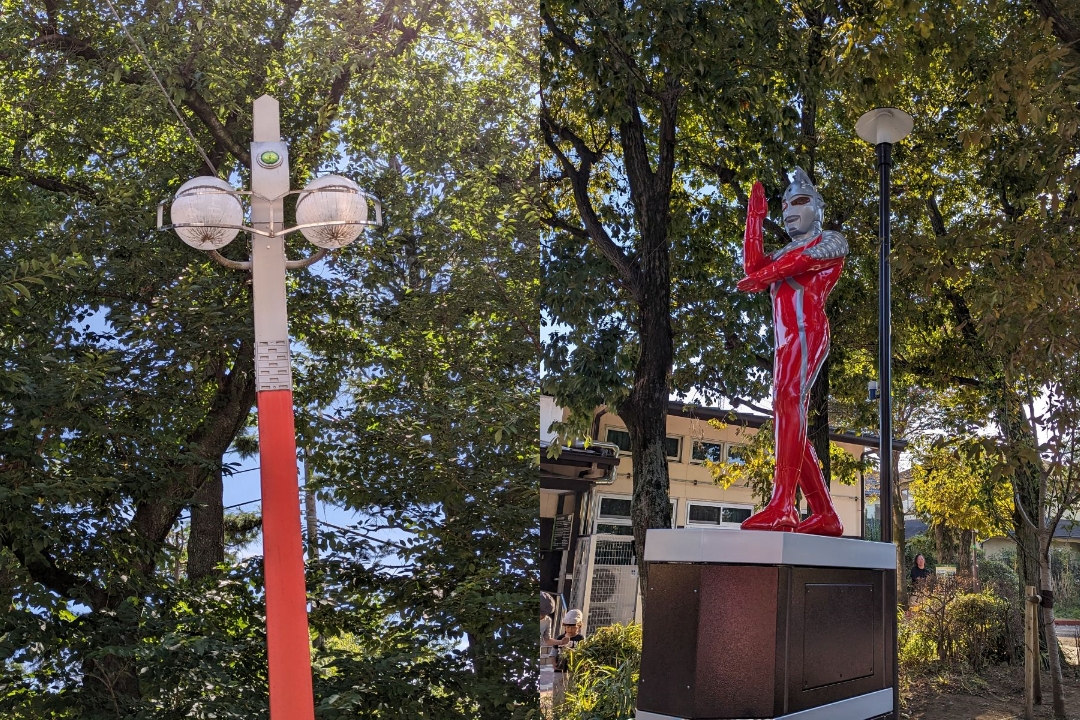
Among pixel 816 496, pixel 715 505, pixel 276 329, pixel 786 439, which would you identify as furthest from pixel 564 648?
pixel 276 329

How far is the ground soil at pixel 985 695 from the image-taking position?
268 inches

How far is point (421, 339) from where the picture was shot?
6953mm

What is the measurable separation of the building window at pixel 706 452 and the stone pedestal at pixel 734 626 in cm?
384

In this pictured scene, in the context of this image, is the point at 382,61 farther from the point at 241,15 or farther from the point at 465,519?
the point at 465,519

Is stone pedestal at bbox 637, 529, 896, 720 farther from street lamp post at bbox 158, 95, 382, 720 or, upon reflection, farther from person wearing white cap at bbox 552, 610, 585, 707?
person wearing white cap at bbox 552, 610, 585, 707

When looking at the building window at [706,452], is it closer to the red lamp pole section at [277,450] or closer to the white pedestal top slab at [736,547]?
the white pedestal top slab at [736,547]

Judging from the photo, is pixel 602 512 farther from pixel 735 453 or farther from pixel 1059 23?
pixel 1059 23

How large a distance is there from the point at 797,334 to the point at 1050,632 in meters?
5.12

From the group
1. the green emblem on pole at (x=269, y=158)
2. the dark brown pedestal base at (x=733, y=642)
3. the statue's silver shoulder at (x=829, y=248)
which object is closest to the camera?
the dark brown pedestal base at (x=733, y=642)

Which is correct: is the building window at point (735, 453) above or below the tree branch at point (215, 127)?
below

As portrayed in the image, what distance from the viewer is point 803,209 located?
392 centimetres

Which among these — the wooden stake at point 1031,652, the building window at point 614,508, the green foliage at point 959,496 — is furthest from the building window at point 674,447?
the wooden stake at point 1031,652

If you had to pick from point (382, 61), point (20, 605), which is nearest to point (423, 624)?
point (20, 605)

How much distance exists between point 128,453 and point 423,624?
2.26m
